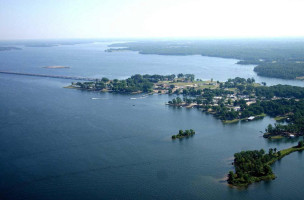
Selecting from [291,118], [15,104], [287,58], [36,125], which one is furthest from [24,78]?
[287,58]

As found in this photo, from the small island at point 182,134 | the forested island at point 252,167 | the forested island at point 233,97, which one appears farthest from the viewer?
the forested island at point 233,97

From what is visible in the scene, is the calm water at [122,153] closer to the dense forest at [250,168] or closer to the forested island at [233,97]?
the dense forest at [250,168]

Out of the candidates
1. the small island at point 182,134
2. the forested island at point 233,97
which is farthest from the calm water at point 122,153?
the forested island at point 233,97

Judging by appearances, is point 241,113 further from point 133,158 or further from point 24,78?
point 24,78

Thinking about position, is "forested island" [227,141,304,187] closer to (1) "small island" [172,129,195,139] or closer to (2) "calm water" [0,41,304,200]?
(2) "calm water" [0,41,304,200]

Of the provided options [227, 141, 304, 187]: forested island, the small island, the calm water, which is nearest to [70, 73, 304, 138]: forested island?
the calm water

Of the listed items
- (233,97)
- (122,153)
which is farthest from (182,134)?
(233,97)
